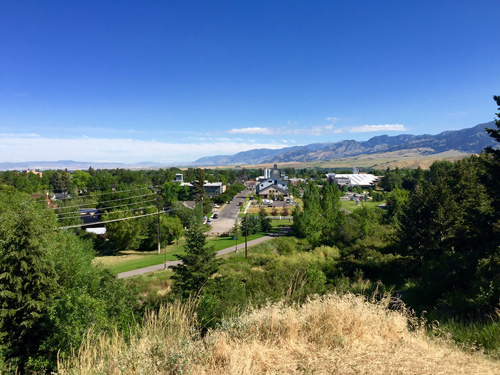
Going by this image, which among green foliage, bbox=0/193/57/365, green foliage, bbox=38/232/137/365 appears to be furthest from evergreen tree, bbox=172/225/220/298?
green foliage, bbox=0/193/57/365

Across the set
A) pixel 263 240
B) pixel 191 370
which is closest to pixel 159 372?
pixel 191 370

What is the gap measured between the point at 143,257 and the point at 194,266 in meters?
22.5

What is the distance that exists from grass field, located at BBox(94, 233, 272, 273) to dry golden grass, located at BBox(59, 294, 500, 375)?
2693 cm

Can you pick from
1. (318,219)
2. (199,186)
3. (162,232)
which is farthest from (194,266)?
(199,186)

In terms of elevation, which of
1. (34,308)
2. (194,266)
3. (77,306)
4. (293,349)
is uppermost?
(293,349)

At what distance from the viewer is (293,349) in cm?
389

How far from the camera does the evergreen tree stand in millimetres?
17234

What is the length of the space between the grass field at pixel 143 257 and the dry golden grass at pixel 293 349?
26934 mm

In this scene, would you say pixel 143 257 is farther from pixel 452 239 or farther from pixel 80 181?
pixel 80 181

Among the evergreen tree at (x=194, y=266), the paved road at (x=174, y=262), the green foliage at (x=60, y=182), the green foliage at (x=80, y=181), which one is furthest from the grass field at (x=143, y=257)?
the green foliage at (x=80, y=181)

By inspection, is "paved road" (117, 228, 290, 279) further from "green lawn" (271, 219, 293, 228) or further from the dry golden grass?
the dry golden grass

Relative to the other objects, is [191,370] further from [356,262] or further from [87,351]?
[356,262]

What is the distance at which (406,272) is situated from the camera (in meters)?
21.3

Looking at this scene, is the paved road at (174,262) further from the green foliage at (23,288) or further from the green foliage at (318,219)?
the green foliage at (23,288)
